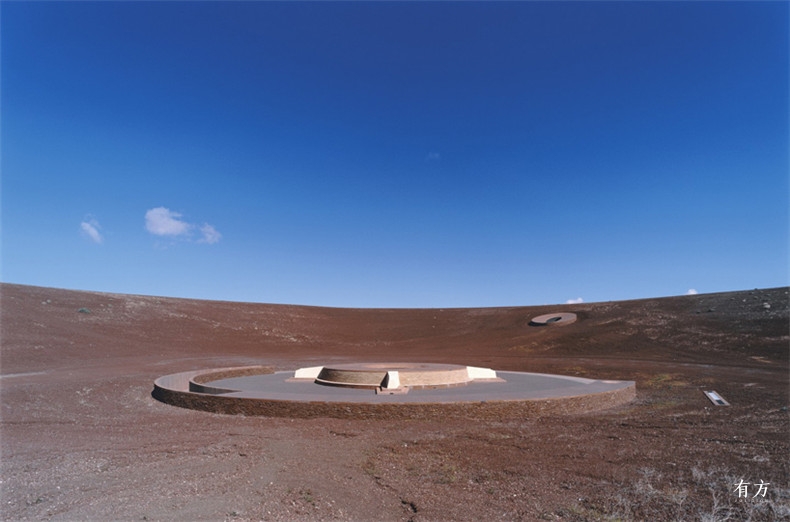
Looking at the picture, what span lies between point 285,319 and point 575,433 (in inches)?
1694

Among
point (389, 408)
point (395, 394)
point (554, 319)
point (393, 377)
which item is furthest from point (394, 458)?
point (554, 319)

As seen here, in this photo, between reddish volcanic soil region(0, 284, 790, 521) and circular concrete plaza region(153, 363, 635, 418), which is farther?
circular concrete plaza region(153, 363, 635, 418)

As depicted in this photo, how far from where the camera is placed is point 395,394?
12398 millimetres

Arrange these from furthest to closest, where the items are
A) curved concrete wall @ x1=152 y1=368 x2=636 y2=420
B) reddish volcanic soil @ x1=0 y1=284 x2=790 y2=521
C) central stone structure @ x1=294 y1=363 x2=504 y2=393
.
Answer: central stone structure @ x1=294 y1=363 x2=504 y2=393
curved concrete wall @ x1=152 y1=368 x2=636 y2=420
reddish volcanic soil @ x1=0 y1=284 x2=790 y2=521

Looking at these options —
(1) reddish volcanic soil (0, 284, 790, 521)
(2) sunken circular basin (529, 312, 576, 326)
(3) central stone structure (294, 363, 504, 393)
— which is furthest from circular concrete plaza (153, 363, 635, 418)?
(2) sunken circular basin (529, 312, 576, 326)

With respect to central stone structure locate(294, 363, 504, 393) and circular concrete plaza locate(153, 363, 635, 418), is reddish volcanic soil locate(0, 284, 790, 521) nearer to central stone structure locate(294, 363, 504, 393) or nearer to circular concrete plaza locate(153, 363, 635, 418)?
circular concrete plaza locate(153, 363, 635, 418)

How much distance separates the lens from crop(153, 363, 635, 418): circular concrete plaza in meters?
10.5

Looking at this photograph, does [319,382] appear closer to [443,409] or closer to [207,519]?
[443,409]

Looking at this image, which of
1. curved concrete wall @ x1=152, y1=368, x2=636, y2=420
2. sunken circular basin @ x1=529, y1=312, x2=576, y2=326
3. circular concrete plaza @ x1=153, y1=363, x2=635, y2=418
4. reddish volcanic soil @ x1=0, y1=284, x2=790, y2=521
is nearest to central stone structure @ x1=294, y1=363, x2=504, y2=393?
circular concrete plaza @ x1=153, y1=363, x2=635, y2=418

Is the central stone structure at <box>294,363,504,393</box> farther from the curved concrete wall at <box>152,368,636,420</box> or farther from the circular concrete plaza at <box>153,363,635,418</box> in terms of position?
the curved concrete wall at <box>152,368,636,420</box>

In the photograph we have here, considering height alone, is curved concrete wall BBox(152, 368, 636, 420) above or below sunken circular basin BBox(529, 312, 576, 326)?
below

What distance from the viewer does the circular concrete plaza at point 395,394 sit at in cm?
1052

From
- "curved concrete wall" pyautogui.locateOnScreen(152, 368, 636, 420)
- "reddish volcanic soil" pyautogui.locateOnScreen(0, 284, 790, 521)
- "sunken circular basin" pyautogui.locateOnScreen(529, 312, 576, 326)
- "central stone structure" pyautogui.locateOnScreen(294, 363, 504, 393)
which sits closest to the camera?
"reddish volcanic soil" pyautogui.locateOnScreen(0, 284, 790, 521)

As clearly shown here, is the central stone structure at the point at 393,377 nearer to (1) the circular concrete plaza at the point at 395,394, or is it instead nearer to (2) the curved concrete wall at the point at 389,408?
(1) the circular concrete plaza at the point at 395,394
